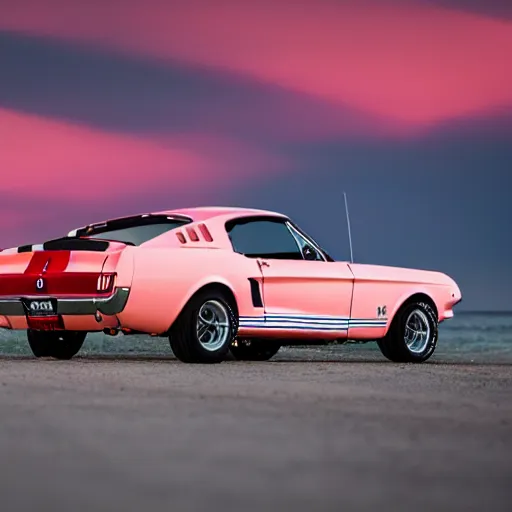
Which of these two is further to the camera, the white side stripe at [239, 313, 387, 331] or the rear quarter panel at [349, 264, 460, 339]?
the rear quarter panel at [349, 264, 460, 339]

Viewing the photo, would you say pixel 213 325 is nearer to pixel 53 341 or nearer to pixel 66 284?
pixel 66 284

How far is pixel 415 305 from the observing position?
1567 cm

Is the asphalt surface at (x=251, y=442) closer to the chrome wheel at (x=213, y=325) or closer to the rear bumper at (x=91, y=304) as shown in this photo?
the rear bumper at (x=91, y=304)

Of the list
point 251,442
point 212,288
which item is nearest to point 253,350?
point 212,288

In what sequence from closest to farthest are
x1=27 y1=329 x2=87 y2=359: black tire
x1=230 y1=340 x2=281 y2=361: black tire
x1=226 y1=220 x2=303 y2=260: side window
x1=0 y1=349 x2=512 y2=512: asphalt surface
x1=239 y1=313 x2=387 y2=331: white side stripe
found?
1. x1=0 y1=349 x2=512 y2=512: asphalt surface
2. x1=239 y1=313 x2=387 y2=331: white side stripe
3. x1=226 y1=220 x2=303 y2=260: side window
4. x1=27 y1=329 x2=87 y2=359: black tire
5. x1=230 y1=340 x2=281 y2=361: black tire

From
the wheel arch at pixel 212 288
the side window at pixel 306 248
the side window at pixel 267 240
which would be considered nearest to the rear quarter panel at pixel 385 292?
the side window at pixel 306 248

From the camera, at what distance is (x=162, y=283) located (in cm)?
1310

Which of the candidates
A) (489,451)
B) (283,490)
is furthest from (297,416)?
(283,490)

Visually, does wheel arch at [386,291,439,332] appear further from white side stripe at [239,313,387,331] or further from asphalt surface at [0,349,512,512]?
asphalt surface at [0,349,512,512]

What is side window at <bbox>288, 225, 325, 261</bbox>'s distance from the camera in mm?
14906

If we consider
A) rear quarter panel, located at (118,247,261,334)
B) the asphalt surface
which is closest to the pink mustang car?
rear quarter panel, located at (118,247,261,334)

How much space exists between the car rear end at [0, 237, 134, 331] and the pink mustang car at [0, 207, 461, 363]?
0.5 inches

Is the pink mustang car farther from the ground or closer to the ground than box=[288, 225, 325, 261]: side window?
closer to the ground

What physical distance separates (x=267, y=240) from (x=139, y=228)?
A: 154 cm
